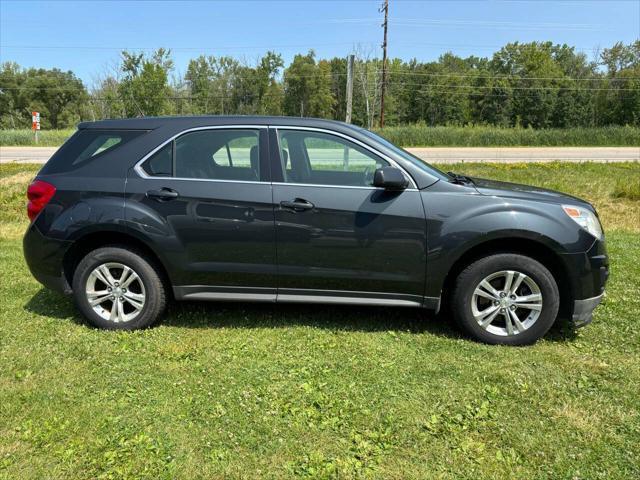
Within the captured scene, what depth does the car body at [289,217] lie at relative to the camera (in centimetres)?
362

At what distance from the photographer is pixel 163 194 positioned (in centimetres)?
379

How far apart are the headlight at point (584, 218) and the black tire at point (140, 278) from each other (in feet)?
11.0

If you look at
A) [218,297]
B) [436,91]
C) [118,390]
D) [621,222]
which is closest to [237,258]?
[218,297]

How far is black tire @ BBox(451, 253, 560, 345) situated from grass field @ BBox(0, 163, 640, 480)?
122 millimetres

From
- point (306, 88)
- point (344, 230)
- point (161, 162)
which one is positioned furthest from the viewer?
point (306, 88)

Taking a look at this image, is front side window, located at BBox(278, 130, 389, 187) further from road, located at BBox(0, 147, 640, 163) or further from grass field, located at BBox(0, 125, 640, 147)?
grass field, located at BBox(0, 125, 640, 147)

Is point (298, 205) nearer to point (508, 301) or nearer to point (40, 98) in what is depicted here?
point (508, 301)

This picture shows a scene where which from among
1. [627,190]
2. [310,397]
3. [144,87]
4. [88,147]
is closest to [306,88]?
[144,87]

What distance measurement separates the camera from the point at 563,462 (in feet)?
8.14

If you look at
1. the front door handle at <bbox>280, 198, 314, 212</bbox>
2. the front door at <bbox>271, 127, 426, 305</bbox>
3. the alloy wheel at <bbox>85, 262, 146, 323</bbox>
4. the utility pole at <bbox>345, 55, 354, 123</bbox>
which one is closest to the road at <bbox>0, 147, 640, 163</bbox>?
the utility pole at <bbox>345, 55, 354, 123</bbox>

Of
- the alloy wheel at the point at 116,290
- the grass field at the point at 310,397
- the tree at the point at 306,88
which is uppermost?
the tree at the point at 306,88

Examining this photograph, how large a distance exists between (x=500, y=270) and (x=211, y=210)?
2.32m

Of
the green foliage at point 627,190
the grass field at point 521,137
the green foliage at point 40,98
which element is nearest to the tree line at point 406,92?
the green foliage at point 40,98

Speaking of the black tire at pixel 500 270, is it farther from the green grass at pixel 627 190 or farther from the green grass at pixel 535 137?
the green grass at pixel 535 137
